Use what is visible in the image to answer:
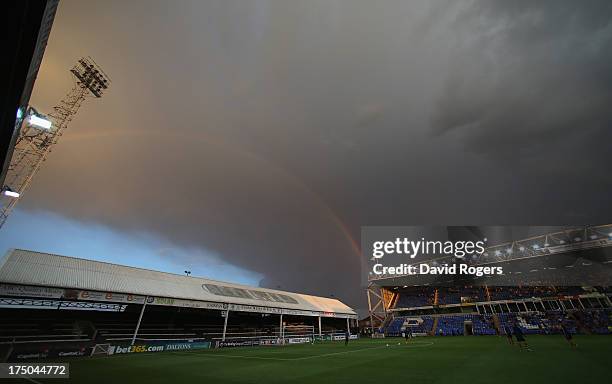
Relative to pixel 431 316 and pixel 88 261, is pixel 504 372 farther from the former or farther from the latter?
pixel 431 316

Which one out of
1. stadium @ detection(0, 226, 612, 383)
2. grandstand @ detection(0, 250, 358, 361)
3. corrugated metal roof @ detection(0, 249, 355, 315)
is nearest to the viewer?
stadium @ detection(0, 226, 612, 383)

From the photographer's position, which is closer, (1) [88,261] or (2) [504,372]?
(2) [504,372]

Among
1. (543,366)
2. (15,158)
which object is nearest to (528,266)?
(543,366)

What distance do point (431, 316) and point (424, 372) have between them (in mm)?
60949

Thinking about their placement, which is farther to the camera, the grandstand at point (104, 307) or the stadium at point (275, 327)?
the grandstand at point (104, 307)

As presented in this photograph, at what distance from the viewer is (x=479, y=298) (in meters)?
62.3

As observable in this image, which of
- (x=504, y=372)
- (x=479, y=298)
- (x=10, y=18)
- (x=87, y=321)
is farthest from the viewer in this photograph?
(x=479, y=298)

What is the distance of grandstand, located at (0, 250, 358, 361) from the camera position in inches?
954

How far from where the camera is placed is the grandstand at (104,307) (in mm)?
24234

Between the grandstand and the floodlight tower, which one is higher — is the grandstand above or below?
below

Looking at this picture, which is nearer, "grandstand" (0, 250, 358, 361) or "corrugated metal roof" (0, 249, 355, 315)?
"grandstand" (0, 250, 358, 361)

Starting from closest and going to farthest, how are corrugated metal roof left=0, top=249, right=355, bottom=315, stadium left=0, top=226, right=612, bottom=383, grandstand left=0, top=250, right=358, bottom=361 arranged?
stadium left=0, top=226, right=612, bottom=383 < grandstand left=0, top=250, right=358, bottom=361 < corrugated metal roof left=0, top=249, right=355, bottom=315

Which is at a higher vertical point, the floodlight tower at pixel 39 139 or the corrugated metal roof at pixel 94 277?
the floodlight tower at pixel 39 139

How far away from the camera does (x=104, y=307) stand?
31.5m
